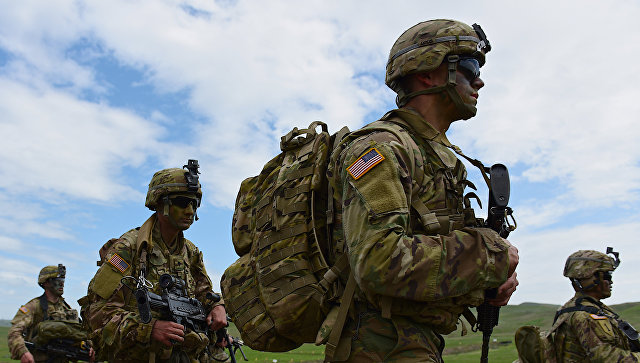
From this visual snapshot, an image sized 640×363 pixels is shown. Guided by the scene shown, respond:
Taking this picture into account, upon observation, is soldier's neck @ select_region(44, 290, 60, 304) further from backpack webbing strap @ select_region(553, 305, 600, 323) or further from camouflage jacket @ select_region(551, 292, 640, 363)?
backpack webbing strap @ select_region(553, 305, 600, 323)

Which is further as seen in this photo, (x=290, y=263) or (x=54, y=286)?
(x=54, y=286)

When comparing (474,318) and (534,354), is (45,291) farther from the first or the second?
(474,318)

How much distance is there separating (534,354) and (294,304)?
914cm

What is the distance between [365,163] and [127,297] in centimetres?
588

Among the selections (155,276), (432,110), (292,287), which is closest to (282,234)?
(292,287)

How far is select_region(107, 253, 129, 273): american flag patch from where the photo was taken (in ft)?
26.4

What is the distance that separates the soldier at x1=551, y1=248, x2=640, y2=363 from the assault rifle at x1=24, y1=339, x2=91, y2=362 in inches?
422

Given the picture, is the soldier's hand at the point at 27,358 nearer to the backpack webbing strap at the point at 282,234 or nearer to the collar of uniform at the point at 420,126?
the backpack webbing strap at the point at 282,234

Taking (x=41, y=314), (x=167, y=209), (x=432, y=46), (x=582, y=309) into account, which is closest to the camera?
(x=432, y=46)

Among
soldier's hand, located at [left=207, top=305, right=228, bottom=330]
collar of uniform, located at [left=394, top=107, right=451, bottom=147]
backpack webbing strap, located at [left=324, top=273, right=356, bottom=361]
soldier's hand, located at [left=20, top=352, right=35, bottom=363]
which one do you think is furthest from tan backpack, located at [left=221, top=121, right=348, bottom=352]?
soldier's hand, located at [left=20, top=352, right=35, bottom=363]

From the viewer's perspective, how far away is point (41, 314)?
15523 mm

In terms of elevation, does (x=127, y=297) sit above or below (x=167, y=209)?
below

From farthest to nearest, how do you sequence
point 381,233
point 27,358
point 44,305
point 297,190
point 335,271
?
point 44,305
point 27,358
point 297,190
point 335,271
point 381,233

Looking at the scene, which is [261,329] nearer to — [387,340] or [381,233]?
[387,340]
